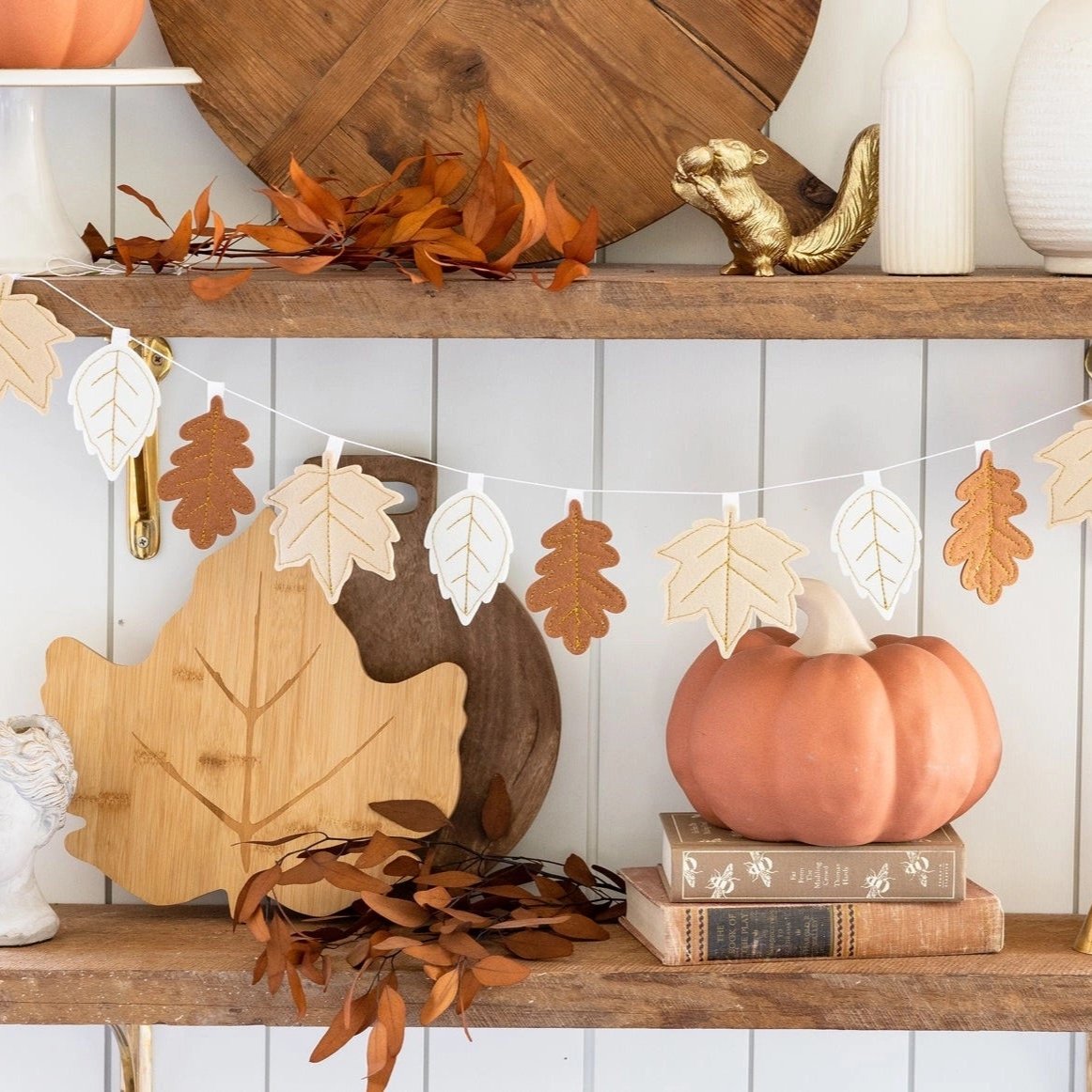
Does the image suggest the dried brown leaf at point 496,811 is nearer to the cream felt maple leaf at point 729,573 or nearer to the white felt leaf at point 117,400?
the cream felt maple leaf at point 729,573

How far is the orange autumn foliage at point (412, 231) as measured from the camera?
887 millimetres

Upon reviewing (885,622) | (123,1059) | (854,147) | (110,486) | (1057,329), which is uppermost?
(854,147)

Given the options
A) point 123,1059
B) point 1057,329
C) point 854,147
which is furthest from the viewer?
point 123,1059

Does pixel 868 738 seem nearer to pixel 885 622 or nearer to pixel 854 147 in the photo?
pixel 885 622

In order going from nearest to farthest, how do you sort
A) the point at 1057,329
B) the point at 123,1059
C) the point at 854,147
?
the point at 1057,329, the point at 854,147, the point at 123,1059

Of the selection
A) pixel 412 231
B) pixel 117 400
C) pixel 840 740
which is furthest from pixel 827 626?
pixel 117 400

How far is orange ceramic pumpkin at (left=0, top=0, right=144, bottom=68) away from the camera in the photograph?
0.89 meters

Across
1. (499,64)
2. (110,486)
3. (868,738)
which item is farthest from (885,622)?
(110,486)

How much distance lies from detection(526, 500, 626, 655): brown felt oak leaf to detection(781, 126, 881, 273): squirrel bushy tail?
243 mm

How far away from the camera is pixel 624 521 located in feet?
3.71

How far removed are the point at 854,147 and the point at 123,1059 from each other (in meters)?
0.91

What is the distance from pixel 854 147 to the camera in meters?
1.00

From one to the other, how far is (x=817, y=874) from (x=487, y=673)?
11.9 inches

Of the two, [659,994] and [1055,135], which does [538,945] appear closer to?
[659,994]
